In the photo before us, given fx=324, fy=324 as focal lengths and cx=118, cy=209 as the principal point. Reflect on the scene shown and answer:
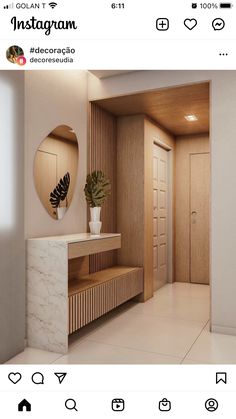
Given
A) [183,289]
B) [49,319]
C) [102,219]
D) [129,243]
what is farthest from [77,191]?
[183,289]

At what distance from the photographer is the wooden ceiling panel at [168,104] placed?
2.94 m

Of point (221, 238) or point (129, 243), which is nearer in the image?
point (221, 238)

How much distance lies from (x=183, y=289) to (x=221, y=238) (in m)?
Answer: 1.73

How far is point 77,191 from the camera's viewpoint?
3.01 m

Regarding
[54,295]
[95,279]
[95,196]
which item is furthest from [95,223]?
[54,295]

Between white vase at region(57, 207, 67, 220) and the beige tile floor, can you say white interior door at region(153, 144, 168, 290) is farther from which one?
white vase at region(57, 207, 67, 220)
